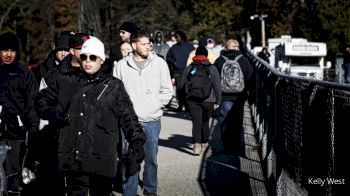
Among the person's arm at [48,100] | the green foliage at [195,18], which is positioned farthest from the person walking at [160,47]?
the green foliage at [195,18]

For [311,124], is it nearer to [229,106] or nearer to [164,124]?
[229,106]

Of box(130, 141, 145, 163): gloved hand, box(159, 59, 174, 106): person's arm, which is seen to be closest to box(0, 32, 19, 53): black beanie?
box(159, 59, 174, 106): person's arm

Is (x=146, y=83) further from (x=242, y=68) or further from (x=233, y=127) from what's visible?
(x=233, y=127)

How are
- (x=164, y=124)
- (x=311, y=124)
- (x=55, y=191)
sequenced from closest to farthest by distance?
(x=311, y=124) < (x=55, y=191) < (x=164, y=124)

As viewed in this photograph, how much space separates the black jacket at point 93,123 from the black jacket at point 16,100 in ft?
4.72

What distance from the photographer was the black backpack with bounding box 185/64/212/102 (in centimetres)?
1118

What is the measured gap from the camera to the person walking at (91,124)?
5805 mm

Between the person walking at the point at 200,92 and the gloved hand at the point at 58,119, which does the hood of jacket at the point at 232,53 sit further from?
the gloved hand at the point at 58,119

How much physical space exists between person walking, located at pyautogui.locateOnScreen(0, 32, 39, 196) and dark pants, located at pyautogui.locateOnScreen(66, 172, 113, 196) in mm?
1579

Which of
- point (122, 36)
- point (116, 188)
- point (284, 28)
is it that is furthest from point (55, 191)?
point (284, 28)

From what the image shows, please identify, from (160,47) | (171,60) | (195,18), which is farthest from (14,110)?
(195,18)

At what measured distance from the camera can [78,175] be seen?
5.92 metres

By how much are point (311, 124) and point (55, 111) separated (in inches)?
80.9

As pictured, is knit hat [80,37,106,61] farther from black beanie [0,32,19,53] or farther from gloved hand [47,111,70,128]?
black beanie [0,32,19,53]
